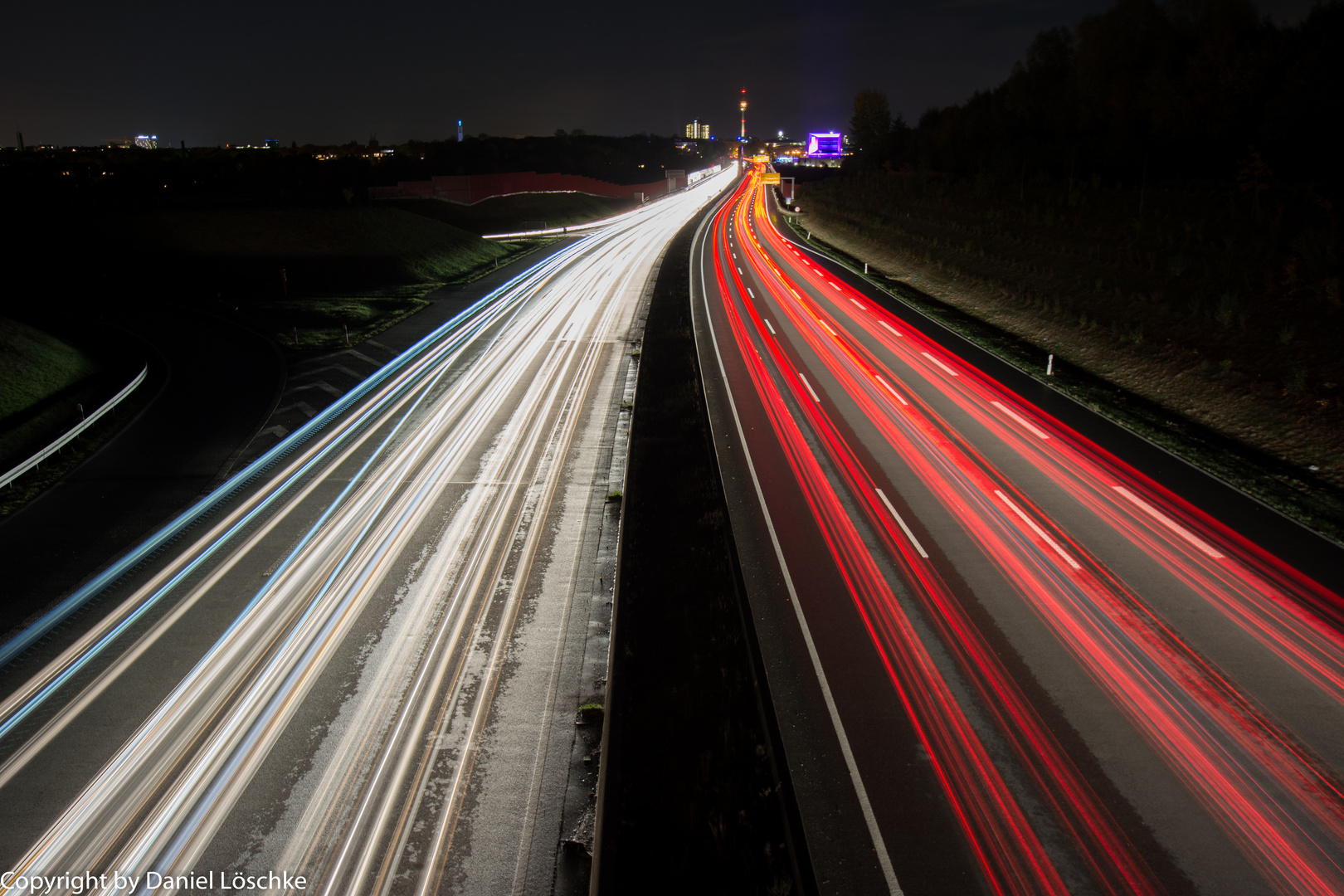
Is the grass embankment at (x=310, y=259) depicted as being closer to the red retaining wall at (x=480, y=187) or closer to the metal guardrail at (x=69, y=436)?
the metal guardrail at (x=69, y=436)

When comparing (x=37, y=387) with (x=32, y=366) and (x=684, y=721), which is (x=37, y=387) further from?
(x=684, y=721)

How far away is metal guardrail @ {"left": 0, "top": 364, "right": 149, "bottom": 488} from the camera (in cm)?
1468

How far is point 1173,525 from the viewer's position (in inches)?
512

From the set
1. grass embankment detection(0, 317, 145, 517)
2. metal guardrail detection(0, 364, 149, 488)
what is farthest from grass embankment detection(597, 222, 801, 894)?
grass embankment detection(0, 317, 145, 517)

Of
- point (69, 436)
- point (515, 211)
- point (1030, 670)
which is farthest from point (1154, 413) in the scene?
point (515, 211)

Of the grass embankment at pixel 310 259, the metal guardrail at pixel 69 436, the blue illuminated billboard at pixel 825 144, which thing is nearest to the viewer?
the metal guardrail at pixel 69 436

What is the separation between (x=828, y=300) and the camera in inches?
1347

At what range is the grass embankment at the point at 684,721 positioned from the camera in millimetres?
6914

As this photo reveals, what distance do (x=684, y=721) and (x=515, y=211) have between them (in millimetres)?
68864

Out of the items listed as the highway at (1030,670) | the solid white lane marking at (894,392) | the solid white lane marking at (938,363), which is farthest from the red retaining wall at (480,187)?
the highway at (1030,670)

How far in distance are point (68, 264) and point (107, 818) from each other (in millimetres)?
43820

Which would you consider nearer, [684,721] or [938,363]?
[684,721]

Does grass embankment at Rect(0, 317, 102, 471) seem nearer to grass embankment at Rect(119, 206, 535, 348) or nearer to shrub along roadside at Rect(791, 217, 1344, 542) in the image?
grass embankment at Rect(119, 206, 535, 348)

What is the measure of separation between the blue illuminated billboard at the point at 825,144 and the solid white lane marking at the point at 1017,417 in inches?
5112
